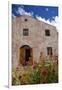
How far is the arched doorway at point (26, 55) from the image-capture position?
2.08m

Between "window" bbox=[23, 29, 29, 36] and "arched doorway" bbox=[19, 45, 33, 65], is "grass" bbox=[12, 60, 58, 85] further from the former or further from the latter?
"window" bbox=[23, 29, 29, 36]

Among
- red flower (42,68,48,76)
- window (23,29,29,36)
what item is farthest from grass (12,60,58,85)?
window (23,29,29,36)

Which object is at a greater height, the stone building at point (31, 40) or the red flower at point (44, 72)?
the stone building at point (31, 40)

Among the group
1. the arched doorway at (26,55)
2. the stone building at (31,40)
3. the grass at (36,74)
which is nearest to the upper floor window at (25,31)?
the stone building at (31,40)

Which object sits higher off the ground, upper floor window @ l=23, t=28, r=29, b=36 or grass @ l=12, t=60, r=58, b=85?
upper floor window @ l=23, t=28, r=29, b=36

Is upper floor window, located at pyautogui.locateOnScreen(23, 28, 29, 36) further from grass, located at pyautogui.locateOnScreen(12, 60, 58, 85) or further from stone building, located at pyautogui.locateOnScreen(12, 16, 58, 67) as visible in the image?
grass, located at pyautogui.locateOnScreen(12, 60, 58, 85)

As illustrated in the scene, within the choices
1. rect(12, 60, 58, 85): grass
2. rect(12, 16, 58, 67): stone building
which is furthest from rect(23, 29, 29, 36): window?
rect(12, 60, 58, 85): grass

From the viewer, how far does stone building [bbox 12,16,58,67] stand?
2065mm

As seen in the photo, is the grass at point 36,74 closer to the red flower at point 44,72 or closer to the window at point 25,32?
the red flower at point 44,72

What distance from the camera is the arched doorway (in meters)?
2.08

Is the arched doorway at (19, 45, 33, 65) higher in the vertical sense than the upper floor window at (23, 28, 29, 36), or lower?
lower

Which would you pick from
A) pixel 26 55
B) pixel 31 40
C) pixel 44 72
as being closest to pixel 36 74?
pixel 44 72

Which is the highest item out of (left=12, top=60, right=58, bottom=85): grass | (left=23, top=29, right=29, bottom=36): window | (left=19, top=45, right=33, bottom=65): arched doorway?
(left=23, top=29, right=29, bottom=36): window

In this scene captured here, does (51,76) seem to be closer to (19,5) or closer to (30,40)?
(30,40)
